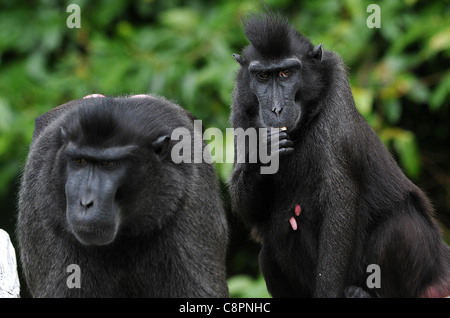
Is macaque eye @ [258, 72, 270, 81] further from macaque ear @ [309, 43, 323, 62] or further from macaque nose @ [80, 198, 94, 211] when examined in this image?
macaque nose @ [80, 198, 94, 211]

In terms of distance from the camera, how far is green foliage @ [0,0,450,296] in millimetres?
9406

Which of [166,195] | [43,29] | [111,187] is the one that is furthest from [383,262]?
[43,29]

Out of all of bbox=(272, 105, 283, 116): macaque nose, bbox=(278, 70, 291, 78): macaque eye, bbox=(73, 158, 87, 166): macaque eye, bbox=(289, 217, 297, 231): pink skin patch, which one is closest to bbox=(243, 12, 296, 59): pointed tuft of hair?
bbox=(278, 70, 291, 78): macaque eye

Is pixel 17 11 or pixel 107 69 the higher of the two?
pixel 17 11

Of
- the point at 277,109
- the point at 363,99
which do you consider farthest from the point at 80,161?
the point at 363,99

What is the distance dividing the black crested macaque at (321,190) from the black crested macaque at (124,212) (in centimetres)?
82

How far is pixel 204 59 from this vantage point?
10.2 meters

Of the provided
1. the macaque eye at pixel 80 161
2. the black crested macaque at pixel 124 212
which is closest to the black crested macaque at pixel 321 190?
the black crested macaque at pixel 124 212

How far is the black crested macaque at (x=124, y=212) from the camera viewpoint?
512cm

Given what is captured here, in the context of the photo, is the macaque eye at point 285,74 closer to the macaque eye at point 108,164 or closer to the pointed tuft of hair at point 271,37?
the pointed tuft of hair at point 271,37

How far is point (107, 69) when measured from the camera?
33.0 ft

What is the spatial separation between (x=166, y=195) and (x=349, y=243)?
1.59 m

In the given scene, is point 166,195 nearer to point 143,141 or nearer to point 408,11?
point 143,141

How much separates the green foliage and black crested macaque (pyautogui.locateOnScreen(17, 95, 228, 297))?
10.7 ft
